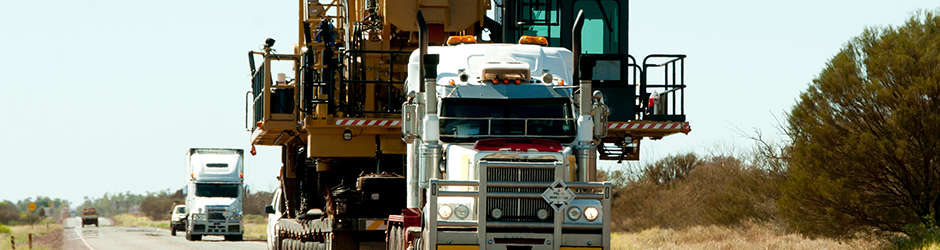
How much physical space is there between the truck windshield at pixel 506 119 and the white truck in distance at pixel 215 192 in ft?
98.8

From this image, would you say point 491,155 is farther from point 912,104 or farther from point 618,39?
point 912,104

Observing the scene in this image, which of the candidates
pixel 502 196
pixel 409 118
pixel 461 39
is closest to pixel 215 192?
pixel 461 39

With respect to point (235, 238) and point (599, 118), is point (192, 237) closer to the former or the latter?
point (235, 238)

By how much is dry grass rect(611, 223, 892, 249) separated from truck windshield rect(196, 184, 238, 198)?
1569 centimetres

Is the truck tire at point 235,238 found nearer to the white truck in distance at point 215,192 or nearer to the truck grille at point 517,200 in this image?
the white truck in distance at point 215,192

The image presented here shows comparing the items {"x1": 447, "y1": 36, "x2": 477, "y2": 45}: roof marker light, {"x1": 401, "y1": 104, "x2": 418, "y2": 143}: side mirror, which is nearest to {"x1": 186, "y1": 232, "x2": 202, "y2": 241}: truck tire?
{"x1": 447, "y1": 36, "x2": 477, "y2": 45}: roof marker light

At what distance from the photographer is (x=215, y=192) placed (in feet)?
139

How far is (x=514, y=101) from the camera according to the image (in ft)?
43.5

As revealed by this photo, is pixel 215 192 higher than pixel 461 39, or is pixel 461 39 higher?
pixel 461 39

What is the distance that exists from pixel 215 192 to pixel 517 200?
31820 millimetres

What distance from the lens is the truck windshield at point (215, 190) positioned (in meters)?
42.4

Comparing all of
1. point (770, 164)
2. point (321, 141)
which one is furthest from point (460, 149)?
point (770, 164)

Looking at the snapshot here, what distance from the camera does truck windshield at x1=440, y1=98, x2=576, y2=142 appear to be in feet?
43.2

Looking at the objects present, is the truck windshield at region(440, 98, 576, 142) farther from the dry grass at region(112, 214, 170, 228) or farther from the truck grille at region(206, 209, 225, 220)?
the dry grass at region(112, 214, 170, 228)
